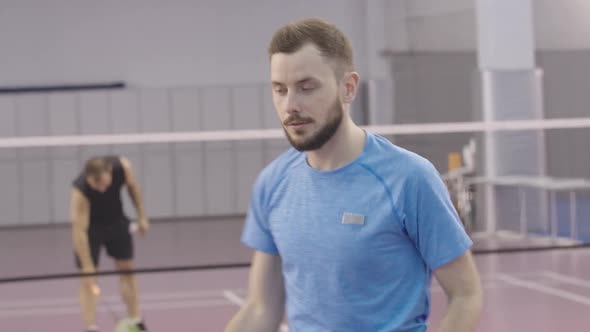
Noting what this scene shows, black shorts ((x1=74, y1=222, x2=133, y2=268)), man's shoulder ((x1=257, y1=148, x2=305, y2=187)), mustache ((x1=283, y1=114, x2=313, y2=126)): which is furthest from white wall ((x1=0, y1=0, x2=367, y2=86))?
mustache ((x1=283, y1=114, x2=313, y2=126))

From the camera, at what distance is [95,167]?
7.31 m

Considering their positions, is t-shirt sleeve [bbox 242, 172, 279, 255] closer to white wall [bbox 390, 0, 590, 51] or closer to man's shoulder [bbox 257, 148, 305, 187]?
man's shoulder [bbox 257, 148, 305, 187]

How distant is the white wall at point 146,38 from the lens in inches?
639

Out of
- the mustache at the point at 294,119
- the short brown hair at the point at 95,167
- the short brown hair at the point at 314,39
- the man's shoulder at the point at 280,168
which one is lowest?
the short brown hair at the point at 95,167

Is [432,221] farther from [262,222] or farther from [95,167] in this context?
[95,167]

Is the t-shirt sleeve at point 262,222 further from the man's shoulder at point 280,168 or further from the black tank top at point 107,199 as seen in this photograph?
the black tank top at point 107,199

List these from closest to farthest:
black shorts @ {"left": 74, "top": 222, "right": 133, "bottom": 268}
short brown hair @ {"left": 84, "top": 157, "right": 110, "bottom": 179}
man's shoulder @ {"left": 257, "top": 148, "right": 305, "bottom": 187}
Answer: man's shoulder @ {"left": 257, "top": 148, "right": 305, "bottom": 187}
short brown hair @ {"left": 84, "top": 157, "right": 110, "bottom": 179}
black shorts @ {"left": 74, "top": 222, "right": 133, "bottom": 268}

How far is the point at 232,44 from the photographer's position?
54.7 feet

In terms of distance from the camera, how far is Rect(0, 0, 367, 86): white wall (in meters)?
16.2

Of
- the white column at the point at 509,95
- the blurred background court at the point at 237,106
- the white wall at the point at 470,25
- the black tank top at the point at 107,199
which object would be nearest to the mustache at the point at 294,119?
the black tank top at the point at 107,199

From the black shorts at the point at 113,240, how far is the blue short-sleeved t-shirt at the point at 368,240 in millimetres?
5513

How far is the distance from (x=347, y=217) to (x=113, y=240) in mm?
5711

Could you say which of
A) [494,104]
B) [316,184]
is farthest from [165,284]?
[316,184]

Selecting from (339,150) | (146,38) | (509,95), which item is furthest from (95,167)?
(146,38)
